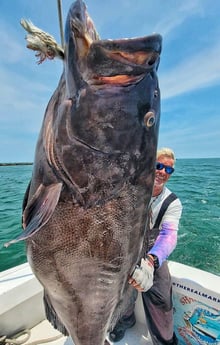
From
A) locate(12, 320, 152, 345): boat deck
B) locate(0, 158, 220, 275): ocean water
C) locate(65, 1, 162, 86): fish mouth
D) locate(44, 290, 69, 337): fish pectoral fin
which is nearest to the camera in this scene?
locate(65, 1, 162, 86): fish mouth

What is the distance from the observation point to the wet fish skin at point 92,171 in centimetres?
133

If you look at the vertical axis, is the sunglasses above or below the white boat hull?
above

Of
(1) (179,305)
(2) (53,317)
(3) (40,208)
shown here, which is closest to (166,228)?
(1) (179,305)

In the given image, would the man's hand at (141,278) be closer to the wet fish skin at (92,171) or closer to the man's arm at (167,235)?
the wet fish skin at (92,171)

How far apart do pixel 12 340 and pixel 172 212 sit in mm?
2091

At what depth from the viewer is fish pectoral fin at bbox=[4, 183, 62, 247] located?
1.36m

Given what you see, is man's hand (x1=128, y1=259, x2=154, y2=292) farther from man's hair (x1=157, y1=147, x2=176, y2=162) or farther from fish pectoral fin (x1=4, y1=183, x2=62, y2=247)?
man's hair (x1=157, y1=147, x2=176, y2=162)

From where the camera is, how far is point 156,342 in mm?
3246

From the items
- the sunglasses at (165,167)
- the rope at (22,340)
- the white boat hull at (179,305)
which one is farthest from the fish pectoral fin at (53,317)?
the sunglasses at (165,167)

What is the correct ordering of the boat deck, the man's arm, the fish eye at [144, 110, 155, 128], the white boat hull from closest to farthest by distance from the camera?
the fish eye at [144, 110, 155, 128] < the man's arm < the white boat hull < the boat deck

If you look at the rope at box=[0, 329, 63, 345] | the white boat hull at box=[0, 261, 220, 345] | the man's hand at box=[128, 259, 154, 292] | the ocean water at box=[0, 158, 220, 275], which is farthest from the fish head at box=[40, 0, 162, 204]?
the ocean water at box=[0, 158, 220, 275]

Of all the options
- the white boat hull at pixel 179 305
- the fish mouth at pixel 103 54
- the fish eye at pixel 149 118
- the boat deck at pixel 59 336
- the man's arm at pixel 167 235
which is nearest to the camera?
the fish mouth at pixel 103 54

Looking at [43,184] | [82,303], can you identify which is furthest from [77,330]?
[43,184]

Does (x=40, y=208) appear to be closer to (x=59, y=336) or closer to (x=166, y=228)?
(x=166, y=228)
